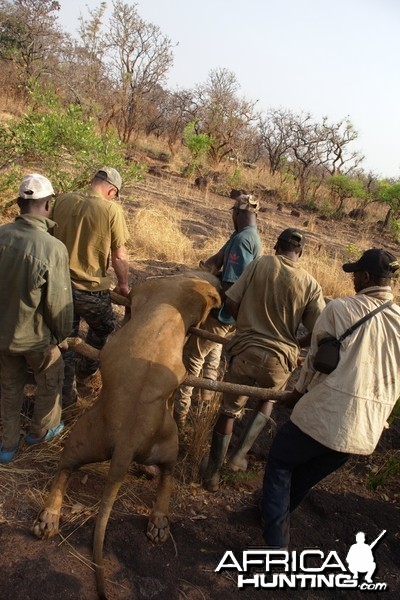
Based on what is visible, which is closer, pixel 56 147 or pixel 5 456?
pixel 5 456

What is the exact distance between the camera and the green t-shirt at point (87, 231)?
351cm

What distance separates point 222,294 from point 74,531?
1879mm

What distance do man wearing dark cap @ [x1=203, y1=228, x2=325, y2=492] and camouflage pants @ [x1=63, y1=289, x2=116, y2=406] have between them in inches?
41.8

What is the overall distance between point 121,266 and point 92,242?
356mm

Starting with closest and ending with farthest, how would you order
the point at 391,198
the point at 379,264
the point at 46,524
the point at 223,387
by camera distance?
the point at 379,264
the point at 46,524
the point at 223,387
the point at 391,198

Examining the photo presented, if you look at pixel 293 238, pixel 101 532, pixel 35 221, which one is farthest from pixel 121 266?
pixel 101 532

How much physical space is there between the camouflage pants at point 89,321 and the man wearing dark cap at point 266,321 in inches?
41.8

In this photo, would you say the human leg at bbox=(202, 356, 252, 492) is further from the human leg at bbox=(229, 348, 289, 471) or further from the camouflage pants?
the camouflage pants

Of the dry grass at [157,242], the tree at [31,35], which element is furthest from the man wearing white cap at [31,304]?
the tree at [31,35]

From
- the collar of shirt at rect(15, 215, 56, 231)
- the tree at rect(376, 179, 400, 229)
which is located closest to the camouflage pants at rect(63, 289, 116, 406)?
the collar of shirt at rect(15, 215, 56, 231)

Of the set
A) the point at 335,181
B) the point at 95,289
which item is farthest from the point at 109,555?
the point at 335,181

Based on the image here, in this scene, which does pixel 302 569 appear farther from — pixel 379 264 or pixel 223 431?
pixel 379 264

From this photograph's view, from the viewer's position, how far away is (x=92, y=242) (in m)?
3.57

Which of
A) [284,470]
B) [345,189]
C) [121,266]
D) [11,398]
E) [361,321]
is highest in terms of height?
[345,189]
